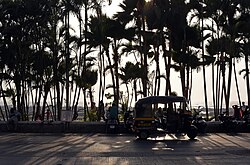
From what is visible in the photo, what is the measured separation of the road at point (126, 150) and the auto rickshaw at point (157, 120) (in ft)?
1.38

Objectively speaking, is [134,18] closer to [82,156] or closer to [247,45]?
[247,45]

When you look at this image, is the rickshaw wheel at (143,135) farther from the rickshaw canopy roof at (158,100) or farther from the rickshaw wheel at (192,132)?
the rickshaw wheel at (192,132)

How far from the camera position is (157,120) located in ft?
74.7

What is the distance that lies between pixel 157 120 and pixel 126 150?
474 centimetres

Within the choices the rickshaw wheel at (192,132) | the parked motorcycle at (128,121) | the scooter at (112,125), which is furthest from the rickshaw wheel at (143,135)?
the scooter at (112,125)

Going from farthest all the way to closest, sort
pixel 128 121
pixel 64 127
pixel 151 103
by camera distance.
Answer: pixel 64 127 < pixel 128 121 < pixel 151 103

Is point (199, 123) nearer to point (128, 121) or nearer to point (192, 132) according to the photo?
point (192, 132)

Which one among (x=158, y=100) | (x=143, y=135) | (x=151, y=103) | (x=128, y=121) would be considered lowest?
(x=143, y=135)

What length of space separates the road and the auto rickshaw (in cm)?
42

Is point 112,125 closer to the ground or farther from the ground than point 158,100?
closer to the ground

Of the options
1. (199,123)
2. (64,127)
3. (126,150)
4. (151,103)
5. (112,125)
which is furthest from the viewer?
(64,127)

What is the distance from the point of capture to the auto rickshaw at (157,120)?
22531 mm

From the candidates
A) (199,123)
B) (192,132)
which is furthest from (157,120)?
(199,123)

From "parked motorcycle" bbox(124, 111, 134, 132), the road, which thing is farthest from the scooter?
the road
